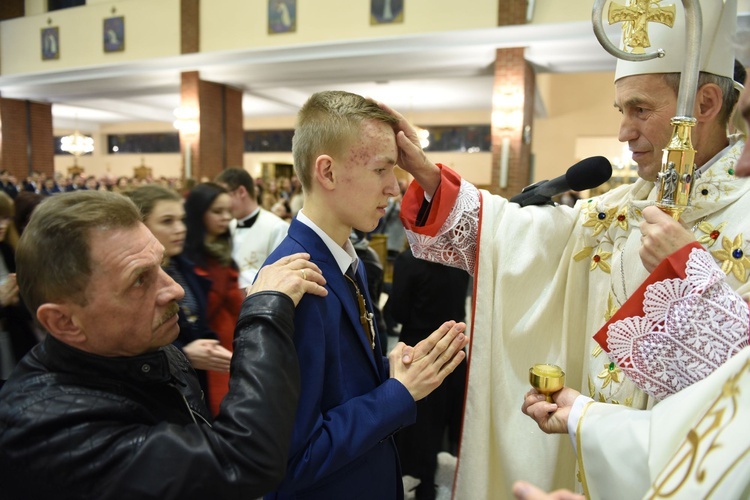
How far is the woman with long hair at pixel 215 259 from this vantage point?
2471 mm

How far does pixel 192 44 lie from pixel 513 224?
9.66m

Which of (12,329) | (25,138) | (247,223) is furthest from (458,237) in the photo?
(25,138)

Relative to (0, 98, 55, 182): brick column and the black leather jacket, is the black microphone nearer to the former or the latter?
the black leather jacket

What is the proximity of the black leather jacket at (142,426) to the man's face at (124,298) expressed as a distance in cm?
5

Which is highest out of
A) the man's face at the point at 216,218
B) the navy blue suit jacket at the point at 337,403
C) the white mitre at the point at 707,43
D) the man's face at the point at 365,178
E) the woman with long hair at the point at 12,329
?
the white mitre at the point at 707,43

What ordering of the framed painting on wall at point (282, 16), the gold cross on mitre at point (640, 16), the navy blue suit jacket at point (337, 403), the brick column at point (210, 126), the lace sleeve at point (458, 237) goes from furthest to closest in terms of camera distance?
the brick column at point (210, 126) < the framed painting on wall at point (282, 16) < the lace sleeve at point (458, 237) < the gold cross on mitre at point (640, 16) < the navy blue suit jacket at point (337, 403)

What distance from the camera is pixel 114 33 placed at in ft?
34.6

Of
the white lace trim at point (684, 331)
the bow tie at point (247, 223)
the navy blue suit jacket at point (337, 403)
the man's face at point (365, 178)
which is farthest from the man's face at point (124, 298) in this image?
the bow tie at point (247, 223)

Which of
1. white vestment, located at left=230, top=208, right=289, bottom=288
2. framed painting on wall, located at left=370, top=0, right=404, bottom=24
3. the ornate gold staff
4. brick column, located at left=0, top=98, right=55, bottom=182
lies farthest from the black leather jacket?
brick column, located at left=0, top=98, right=55, bottom=182

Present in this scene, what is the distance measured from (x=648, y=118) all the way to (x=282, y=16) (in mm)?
8819

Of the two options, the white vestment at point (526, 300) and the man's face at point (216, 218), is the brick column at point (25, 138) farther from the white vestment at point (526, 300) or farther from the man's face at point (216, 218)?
the white vestment at point (526, 300)

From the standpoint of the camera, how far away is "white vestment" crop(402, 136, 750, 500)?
1.57m

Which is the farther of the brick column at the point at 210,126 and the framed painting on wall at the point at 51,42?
the framed painting on wall at the point at 51,42

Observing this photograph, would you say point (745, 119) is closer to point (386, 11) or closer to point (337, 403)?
point (337, 403)
